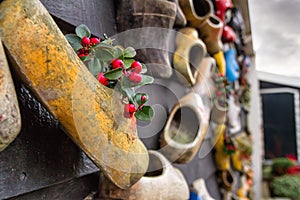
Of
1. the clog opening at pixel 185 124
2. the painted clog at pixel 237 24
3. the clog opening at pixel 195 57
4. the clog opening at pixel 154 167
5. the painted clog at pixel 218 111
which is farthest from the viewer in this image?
the painted clog at pixel 237 24

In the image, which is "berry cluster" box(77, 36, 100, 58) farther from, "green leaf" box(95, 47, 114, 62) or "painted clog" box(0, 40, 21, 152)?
"painted clog" box(0, 40, 21, 152)

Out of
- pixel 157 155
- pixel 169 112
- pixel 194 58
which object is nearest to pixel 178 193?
pixel 157 155

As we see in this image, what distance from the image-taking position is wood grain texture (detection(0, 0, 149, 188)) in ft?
1.04

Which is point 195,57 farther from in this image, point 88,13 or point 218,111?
point 88,13

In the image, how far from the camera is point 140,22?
64 cm

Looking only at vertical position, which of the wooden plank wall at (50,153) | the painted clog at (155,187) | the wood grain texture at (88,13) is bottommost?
the painted clog at (155,187)

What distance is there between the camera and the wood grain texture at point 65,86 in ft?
1.04

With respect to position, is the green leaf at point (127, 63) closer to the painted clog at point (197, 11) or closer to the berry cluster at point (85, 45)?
the berry cluster at point (85, 45)

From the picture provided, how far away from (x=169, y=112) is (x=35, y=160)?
0.59 metres

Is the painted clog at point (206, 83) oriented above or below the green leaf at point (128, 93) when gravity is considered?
Answer: above

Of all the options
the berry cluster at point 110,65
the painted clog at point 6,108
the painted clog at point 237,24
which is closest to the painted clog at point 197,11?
the berry cluster at point 110,65

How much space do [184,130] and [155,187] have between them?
0.40 m

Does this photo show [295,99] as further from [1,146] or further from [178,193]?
[1,146]

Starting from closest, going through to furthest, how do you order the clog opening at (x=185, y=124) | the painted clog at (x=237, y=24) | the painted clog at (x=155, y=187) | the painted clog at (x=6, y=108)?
the painted clog at (x=6, y=108)
the painted clog at (x=155, y=187)
the clog opening at (x=185, y=124)
the painted clog at (x=237, y=24)
